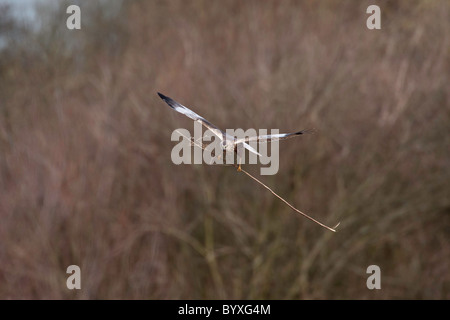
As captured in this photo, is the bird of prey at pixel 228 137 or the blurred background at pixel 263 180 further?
the blurred background at pixel 263 180

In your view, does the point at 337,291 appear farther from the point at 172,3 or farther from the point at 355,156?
the point at 172,3

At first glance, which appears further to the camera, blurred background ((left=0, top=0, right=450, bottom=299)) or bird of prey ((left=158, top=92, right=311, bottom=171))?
blurred background ((left=0, top=0, right=450, bottom=299))

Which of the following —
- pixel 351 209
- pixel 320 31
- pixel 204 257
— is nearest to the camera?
pixel 351 209

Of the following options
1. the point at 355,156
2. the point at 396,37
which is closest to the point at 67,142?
the point at 355,156

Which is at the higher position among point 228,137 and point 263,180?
point 263,180

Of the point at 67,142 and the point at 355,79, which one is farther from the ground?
the point at 355,79

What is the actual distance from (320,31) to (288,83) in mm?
3851

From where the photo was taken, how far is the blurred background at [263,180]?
54.5 ft

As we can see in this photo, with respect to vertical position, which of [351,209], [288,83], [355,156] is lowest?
[351,209]

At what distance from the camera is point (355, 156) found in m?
17.4

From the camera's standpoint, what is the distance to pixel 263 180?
54.2ft

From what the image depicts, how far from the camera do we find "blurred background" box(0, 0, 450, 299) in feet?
54.5

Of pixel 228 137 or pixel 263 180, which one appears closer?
pixel 228 137
